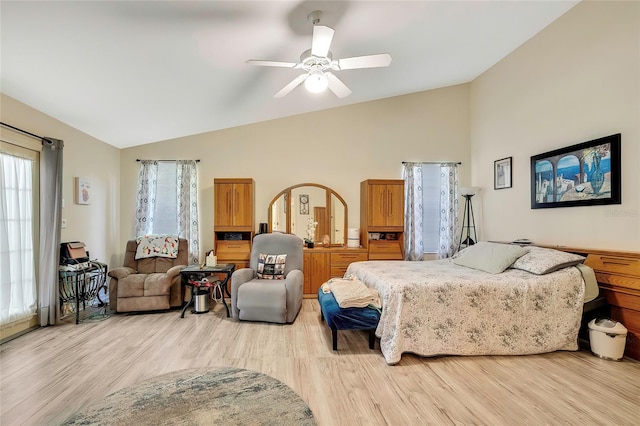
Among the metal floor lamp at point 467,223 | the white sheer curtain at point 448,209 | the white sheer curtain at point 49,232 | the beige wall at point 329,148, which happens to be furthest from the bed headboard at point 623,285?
the white sheer curtain at point 49,232

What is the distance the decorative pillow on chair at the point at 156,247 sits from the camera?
4.28 metres

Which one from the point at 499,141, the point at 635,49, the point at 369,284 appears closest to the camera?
the point at 635,49

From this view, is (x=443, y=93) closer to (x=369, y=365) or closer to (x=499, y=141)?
(x=499, y=141)

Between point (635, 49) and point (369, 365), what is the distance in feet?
12.5

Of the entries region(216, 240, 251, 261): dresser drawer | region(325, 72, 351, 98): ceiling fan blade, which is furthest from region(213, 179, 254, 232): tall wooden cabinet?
region(325, 72, 351, 98): ceiling fan blade

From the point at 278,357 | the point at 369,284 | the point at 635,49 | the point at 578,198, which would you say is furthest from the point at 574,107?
the point at 278,357

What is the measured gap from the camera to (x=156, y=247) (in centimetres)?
432

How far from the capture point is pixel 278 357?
8.69 feet

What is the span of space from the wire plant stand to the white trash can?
17.3ft

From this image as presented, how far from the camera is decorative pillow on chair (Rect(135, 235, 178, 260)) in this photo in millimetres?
4281

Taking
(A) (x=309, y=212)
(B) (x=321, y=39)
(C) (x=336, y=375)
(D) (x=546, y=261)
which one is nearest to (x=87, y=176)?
(A) (x=309, y=212)

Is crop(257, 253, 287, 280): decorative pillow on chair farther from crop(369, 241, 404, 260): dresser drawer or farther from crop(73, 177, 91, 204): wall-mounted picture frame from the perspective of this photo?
crop(73, 177, 91, 204): wall-mounted picture frame

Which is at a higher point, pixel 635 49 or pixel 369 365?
pixel 635 49

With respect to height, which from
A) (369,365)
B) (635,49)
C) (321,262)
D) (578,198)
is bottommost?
(369,365)
